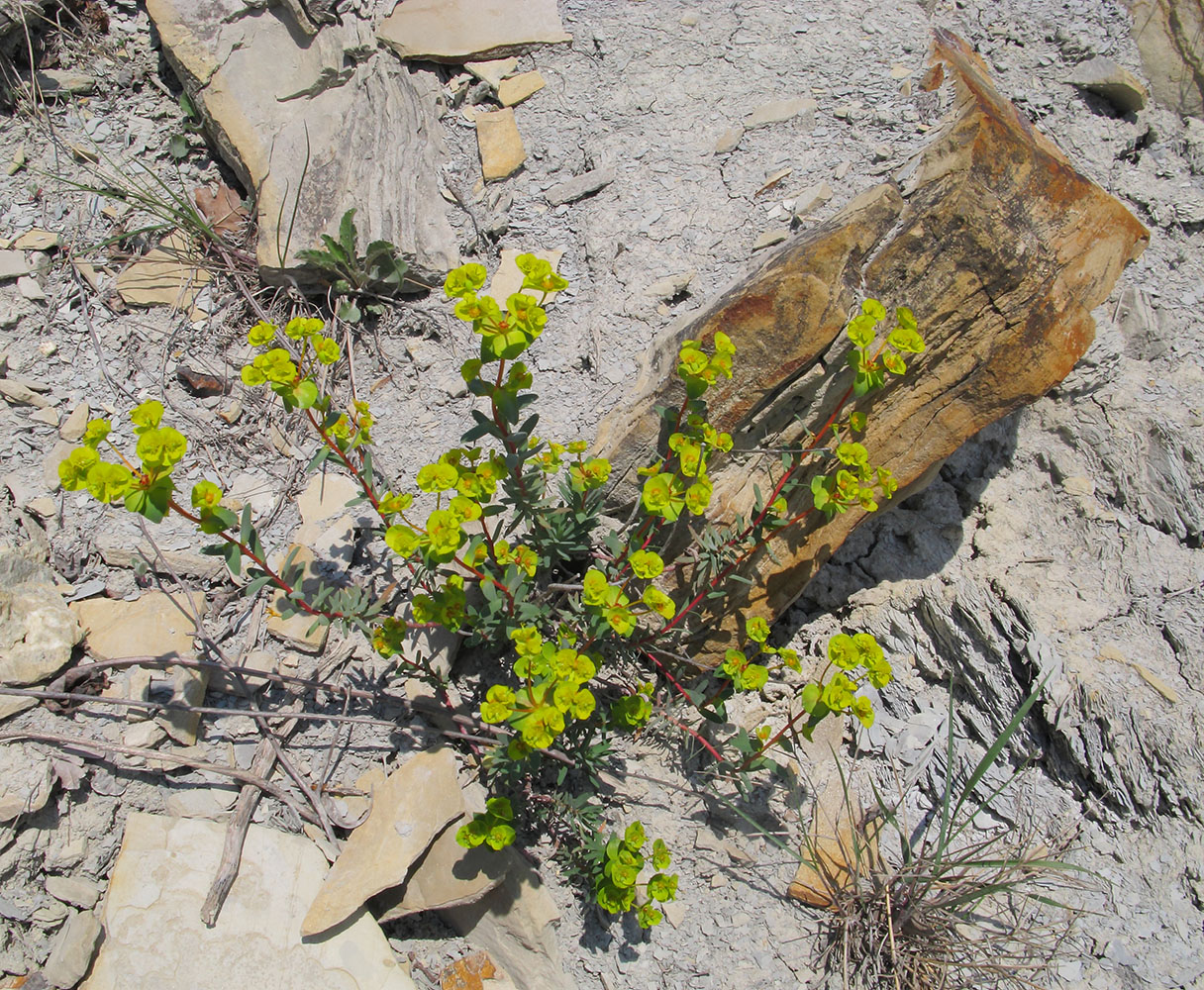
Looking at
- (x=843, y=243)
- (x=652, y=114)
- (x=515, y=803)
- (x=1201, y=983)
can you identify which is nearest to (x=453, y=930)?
(x=515, y=803)

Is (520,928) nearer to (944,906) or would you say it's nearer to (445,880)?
(445,880)

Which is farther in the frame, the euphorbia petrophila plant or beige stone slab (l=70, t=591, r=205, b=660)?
beige stone slab (l=70, t=591, r=205, b=660)

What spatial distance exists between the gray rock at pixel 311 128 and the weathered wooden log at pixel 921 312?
1.60 metres

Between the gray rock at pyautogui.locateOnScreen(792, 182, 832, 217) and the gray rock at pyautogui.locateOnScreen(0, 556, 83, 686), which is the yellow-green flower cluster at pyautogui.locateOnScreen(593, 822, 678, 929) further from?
the gray rock at pyautogui.locateOnScreen(792, 182, 832, 217)

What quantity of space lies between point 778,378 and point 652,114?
1.98 metres

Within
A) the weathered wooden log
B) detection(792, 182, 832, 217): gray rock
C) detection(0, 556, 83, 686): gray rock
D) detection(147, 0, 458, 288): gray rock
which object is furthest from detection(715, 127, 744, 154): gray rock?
detection(0, 556, 83, 686): gray rock

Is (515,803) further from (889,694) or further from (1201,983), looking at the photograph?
(1201,983)

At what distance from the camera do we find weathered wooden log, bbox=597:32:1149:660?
3.00 m

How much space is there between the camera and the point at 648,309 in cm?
367

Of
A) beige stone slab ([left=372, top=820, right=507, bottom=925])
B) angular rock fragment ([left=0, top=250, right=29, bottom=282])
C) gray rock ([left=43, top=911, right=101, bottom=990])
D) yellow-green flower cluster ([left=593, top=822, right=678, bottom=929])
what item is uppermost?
angular rock fragment ([left=0, top=250, right=29, bottom=282])

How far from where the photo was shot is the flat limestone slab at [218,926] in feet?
8.41

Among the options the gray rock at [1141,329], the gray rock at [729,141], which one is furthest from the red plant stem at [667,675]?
the gray rock at [1141,329]

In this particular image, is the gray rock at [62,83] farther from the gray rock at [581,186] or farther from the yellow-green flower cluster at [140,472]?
the yellow-green flower cluster at [140,472]

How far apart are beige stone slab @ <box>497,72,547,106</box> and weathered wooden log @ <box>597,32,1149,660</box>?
77.0 inches
